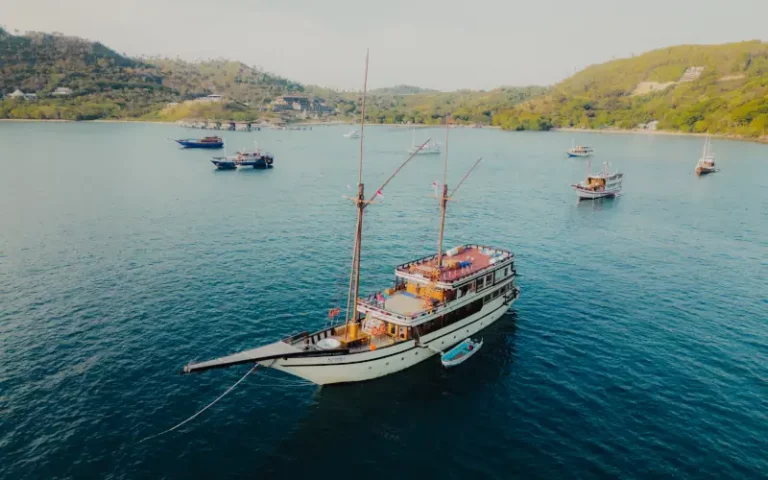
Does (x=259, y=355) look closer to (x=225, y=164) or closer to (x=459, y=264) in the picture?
(x=459, y=264)

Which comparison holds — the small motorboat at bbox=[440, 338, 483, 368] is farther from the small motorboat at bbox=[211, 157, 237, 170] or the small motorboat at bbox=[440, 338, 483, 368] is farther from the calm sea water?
the small motorboat at bbox=[211, 157, 237, 170]

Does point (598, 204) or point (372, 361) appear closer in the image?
point (372, 361)

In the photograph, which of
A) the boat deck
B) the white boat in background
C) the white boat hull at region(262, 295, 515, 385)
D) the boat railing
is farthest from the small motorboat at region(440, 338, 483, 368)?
the white boat in background

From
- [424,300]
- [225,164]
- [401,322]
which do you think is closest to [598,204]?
[424,300]

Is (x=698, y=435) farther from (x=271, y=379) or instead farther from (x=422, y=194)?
(x=422, y=194)

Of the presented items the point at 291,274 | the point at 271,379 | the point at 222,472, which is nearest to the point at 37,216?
the point at 291,274

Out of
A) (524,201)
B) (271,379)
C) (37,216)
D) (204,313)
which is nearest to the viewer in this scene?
(271,379)

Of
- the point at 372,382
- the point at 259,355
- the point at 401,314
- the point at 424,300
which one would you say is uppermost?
the point at 424,300
